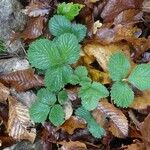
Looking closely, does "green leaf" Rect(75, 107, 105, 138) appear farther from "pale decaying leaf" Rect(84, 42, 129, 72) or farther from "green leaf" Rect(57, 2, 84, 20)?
"green leaf" Rect(57, 2, 84, 20)

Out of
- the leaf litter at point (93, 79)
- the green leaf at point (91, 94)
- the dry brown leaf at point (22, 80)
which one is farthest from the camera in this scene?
the dry brown leaf at point (22, 80)

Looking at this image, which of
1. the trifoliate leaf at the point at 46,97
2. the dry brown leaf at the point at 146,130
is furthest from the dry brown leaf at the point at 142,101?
the trifoliate leaf at the point at 46,97

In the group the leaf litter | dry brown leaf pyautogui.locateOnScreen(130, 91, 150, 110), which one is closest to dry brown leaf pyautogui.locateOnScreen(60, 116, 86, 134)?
the leaf litter

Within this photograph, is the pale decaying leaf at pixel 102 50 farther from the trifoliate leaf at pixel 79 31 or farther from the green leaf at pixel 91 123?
the green leaf at pixel 91 123

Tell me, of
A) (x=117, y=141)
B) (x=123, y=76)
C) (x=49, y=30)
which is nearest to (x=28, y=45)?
(x=49, y=30)

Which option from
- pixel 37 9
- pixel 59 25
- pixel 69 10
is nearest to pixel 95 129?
pixel 59 25

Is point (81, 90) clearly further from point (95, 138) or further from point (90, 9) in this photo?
point (90, 9)
